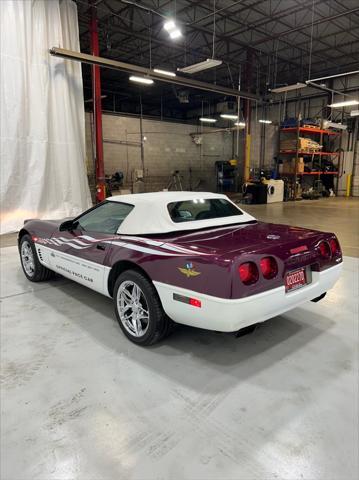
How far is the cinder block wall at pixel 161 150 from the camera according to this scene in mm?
15578

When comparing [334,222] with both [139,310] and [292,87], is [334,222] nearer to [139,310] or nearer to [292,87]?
[292,87]

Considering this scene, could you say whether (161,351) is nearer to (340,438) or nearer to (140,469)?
(140,469)

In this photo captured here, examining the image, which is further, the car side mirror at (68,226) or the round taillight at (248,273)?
the car side mirror at (68,226)

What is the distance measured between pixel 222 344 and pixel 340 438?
3.59 feet

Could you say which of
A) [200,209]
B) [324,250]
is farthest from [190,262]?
[324,250]

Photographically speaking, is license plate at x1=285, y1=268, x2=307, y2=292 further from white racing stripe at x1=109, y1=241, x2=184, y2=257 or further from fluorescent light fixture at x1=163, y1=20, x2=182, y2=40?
fluorescent light fixture at x1=163, y1=20, x2=182, y2=40

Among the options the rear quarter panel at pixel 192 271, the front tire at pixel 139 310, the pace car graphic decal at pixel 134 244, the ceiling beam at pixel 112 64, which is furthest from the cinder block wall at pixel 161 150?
the rear quarter panel at pixel 192 271

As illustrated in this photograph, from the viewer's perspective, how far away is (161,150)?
58.7 feet

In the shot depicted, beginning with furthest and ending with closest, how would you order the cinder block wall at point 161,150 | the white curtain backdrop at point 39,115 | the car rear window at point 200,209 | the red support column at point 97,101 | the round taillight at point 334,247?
1. the cinder block wall at point 161,150
2. the red support column at point 97,101
3. the white curtain backdrop at point 39,115
4. the car rear window at point 200,209
5. the round taillight at point 334,247

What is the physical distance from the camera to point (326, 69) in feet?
57.0

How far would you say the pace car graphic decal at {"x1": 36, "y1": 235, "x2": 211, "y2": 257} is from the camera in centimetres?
233

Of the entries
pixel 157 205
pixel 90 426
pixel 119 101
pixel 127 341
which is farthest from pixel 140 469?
pixel 119 101

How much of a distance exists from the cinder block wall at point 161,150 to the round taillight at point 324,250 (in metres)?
13.3

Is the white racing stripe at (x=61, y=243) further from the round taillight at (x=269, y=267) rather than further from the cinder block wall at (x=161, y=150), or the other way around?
the cinder block wall at (x=161, y=150)
